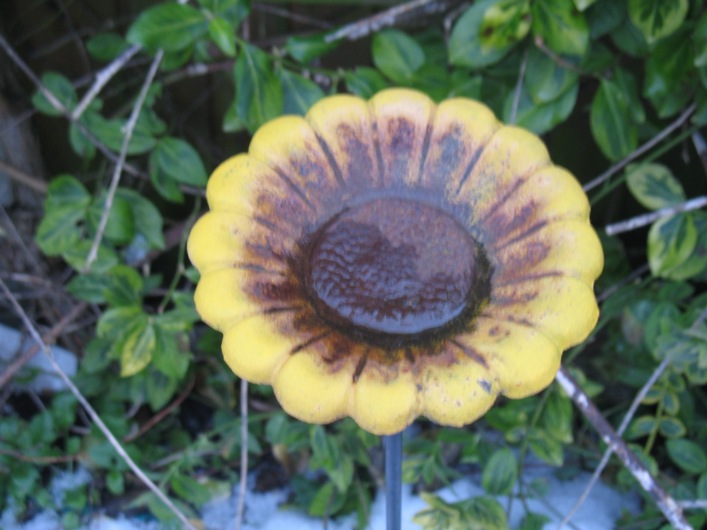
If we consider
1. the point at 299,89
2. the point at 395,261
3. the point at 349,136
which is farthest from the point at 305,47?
the point at 395,261

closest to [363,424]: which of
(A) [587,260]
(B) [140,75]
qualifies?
(A) [587,260]

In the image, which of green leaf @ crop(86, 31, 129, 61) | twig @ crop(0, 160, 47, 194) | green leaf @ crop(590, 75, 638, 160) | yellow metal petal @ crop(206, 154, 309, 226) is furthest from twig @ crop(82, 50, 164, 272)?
green leaf @ crop(590, 75, 638, 160)

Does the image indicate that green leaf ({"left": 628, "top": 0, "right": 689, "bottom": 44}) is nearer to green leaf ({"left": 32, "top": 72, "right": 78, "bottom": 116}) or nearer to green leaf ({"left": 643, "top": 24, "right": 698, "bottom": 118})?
green leaf ({"left": 643, "top": 24, "right": 698, "bottom": 118})

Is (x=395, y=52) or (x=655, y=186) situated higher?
(x=395, y=52)

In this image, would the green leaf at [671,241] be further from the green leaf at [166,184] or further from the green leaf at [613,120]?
the green leaf at [166,184]

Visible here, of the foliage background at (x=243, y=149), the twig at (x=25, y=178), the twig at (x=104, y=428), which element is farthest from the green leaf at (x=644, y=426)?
the twig at (x=25, y=178)

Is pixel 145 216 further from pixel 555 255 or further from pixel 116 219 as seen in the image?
pixel 555 255

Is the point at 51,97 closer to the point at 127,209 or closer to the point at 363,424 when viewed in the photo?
the point at 127,209
